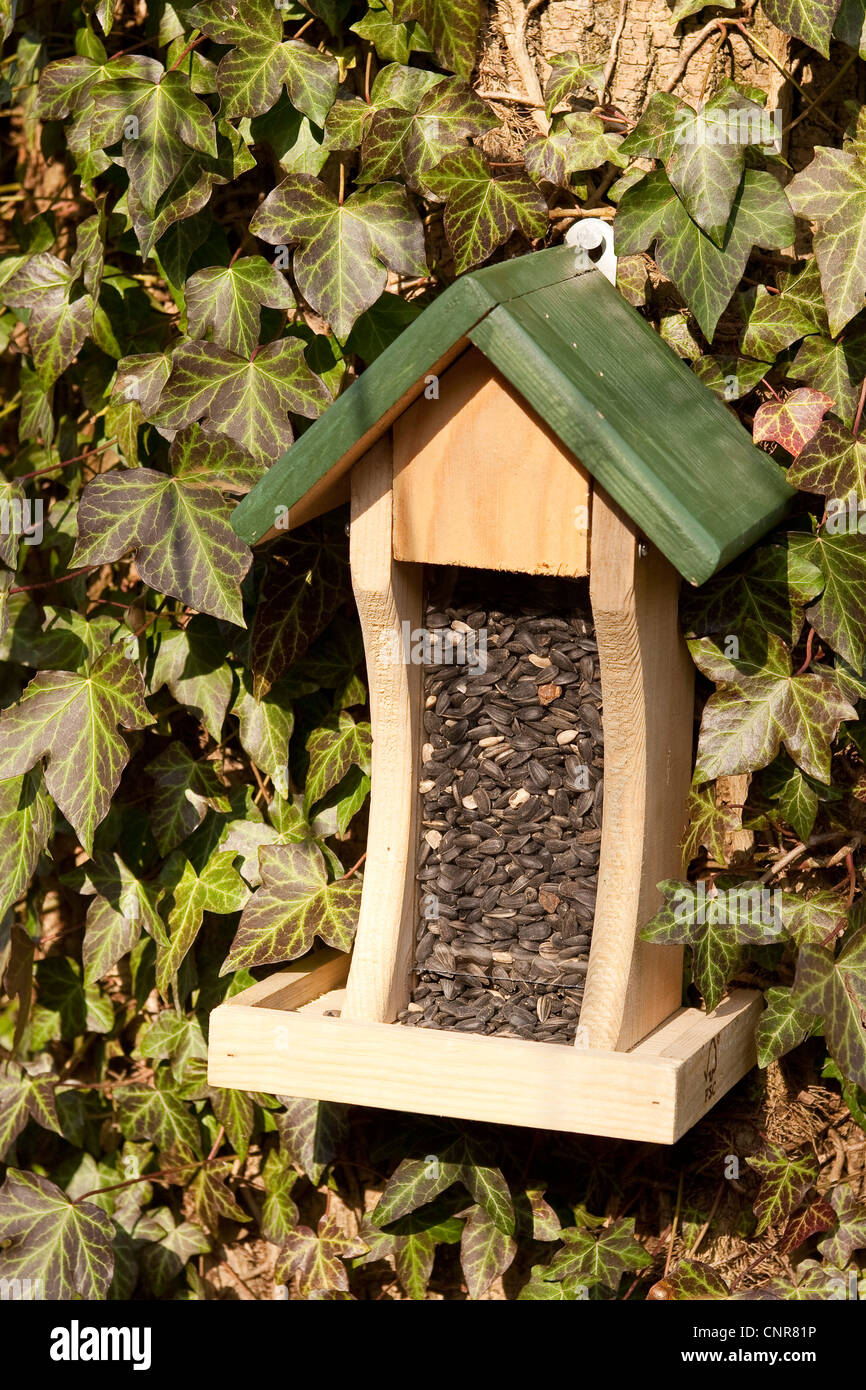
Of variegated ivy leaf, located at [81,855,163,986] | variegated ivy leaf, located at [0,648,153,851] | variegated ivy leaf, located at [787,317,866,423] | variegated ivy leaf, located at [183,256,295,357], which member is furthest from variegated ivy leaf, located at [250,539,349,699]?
variegated ivy leaf, located at [787,317,866,423]

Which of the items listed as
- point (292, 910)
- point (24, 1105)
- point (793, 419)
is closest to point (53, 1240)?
point (24, 1105)

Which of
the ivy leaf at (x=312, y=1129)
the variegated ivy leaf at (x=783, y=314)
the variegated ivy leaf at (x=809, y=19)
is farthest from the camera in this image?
the ivy leaf at (x=312, y=1129)

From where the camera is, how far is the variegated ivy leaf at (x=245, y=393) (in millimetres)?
1896

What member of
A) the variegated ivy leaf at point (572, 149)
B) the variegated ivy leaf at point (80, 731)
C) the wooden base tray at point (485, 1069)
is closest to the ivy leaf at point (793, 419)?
the variegated ivy leaf at point (572, 149)

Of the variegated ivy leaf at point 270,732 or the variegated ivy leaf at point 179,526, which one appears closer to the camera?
the variegated ivy leaf at point 179,526

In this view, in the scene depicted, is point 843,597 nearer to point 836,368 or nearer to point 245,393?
point 836,368

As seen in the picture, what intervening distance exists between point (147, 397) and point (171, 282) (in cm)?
17

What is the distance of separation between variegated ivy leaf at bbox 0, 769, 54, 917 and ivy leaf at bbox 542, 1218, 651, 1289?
2.85 feet

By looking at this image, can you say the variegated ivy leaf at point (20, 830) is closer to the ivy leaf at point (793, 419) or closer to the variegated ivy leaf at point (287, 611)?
the variegated ivy leaf at point (287, 611)

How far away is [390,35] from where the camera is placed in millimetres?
1943

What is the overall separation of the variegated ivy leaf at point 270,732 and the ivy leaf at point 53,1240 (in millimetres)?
687

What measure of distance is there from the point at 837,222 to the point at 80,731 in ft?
3.62

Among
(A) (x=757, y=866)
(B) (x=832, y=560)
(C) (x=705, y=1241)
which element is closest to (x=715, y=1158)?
(C) (x=705, y=1241)

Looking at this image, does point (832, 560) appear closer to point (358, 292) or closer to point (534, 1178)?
point (358, 292)
